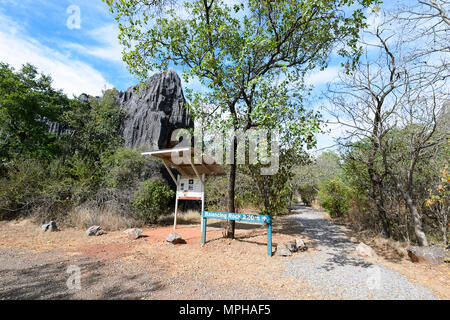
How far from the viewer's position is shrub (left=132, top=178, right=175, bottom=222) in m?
10.0

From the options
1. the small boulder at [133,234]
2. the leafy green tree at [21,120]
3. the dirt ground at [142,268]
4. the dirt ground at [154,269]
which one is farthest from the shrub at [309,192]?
the leafy green tree at [21,120]

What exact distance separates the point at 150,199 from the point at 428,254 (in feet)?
32.3

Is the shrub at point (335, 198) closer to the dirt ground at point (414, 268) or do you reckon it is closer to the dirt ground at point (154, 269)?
the dirt ground at point (414, 268)

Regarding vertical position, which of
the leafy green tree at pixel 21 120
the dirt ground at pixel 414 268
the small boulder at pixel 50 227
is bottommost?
the dirt ground at pixel 414 268

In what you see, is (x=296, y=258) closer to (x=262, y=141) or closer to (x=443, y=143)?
(x=262, y=141)

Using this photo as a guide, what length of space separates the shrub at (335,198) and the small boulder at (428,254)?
6009 millimetres

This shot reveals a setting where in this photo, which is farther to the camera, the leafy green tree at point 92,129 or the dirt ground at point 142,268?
the leafy green tree at point 92,129

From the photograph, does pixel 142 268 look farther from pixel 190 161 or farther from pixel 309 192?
pixel 309 192

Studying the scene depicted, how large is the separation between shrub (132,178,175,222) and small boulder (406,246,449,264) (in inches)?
363

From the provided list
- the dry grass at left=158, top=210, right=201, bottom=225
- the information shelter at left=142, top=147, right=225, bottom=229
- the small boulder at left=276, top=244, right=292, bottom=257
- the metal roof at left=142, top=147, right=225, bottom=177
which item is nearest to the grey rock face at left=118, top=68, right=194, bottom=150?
the dry grass at left=158, top=210, right=201, bottom=225

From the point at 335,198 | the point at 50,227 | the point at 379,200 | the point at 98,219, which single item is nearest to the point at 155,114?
the point at 98,219

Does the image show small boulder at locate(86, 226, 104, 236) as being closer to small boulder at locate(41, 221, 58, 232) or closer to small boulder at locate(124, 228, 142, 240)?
small boulder at locate(124, 228, 142, 240)

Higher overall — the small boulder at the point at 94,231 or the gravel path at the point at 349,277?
the small boulder at the point at 94,231

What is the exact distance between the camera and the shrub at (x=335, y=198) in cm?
1172
